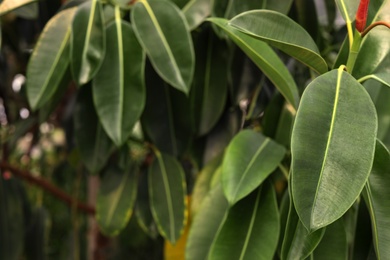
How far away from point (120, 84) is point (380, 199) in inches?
15.5

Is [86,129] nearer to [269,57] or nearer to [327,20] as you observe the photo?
[269,57]

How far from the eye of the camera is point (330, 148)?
505 mm

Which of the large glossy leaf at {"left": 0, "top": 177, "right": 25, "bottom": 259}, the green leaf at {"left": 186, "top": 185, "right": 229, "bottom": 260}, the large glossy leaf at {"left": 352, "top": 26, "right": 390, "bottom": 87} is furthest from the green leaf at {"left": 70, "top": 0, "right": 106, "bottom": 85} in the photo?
the large glossy leaf at {"left": 0, "top": 177, "right": 25, "bottom": 259}

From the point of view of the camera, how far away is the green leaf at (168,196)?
926 millimetres

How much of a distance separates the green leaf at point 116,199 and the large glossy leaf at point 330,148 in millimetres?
597

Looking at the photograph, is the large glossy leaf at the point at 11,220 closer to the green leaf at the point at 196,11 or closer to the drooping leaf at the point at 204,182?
the drooping leaf at the point at 204,182

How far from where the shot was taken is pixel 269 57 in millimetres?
701

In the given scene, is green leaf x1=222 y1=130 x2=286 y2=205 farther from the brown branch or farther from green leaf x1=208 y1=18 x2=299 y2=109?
the brown branch

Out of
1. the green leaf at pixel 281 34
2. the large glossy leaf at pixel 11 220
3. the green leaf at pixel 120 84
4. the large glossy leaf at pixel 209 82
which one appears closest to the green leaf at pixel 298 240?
the green leaf at pixel 281 34

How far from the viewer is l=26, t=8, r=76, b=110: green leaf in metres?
0.83

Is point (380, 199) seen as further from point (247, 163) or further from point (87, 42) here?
point (87, 42)

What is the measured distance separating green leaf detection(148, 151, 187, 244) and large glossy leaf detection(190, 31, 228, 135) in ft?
0.29

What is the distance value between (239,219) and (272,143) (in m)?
0.13

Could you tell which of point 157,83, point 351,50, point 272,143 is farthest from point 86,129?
point 351,50
